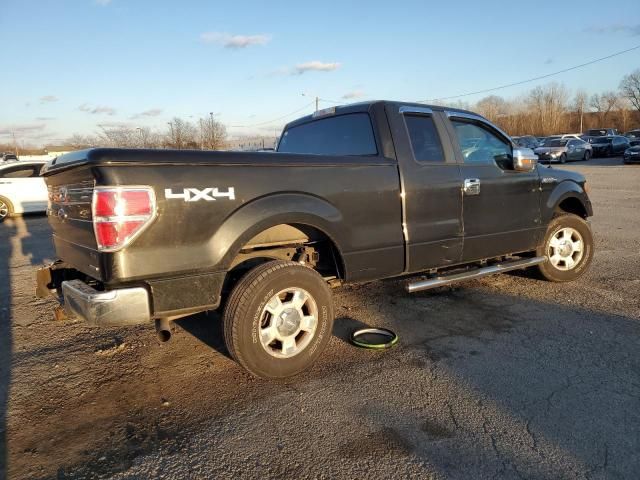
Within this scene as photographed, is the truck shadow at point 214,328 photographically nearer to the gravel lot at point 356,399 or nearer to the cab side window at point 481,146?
the gravel lot at point 356,399

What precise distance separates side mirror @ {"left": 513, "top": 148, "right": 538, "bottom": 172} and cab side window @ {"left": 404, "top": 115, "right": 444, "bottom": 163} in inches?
38.3

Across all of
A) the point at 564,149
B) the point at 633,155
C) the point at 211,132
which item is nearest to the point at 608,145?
the point at 564,149

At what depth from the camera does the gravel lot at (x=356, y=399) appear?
2.45 m

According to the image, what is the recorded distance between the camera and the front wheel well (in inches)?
222

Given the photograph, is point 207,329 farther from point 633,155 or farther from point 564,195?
point 633,155

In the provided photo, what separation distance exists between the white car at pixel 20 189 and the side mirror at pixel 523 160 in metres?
12.6

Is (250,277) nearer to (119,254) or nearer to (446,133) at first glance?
(119,254)

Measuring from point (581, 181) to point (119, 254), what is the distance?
5385 mm

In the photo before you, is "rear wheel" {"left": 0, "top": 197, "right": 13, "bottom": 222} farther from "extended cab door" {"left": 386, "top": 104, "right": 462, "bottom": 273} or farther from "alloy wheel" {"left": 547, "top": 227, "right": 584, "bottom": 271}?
"alloy wheel" {"left": 547, "top": 227, "right": 584, "bottom": 271}

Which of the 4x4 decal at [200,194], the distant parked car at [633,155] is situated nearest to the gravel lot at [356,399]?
the 4x4 decal at [200,194]

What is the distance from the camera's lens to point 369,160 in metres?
3.75

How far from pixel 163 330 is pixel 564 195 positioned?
15.4ft

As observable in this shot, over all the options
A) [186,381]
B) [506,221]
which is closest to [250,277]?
[186,381]

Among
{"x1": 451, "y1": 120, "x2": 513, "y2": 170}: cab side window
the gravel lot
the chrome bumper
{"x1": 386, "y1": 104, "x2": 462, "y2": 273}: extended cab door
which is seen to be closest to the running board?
{"x1": 386, "y1": 104, "x2": 462, "y2": 273}: extended cab door
